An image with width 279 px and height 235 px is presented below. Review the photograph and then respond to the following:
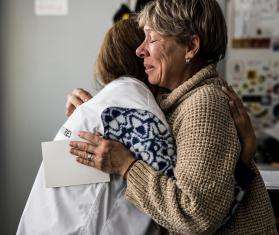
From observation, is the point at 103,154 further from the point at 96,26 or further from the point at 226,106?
the point at 96,26

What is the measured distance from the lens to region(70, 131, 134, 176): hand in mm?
1191

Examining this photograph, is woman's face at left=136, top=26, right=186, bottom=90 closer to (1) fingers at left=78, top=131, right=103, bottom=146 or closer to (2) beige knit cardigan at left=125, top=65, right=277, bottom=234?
(2) beige knit cardigan at left=125, top=65, right=277, bottom=234

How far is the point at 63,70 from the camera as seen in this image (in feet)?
9.27

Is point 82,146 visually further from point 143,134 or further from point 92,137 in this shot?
point 143,134

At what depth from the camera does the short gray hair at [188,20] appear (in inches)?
50.6

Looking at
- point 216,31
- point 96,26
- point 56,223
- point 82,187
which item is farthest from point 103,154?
point 96,26

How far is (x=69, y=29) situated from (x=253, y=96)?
3.68 feet

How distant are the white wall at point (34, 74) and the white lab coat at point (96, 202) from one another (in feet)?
5.22

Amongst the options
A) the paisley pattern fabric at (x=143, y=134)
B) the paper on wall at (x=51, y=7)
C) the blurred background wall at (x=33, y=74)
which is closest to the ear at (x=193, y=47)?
the paisley pattern fabric at (x=143, y=134)

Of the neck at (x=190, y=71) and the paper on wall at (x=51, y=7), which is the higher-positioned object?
the paper on wall at (x=51, y=7)

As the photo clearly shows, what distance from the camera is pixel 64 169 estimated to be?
4.06ft

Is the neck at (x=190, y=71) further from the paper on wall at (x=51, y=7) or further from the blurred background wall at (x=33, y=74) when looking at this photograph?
the paper on wall at (x=51, y=7)

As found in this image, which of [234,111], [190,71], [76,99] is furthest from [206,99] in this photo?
[76,99]

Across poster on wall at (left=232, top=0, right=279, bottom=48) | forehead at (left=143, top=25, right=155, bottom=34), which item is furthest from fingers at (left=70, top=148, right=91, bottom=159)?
poster on wall at (left=232, top=0, right=279, bottom=48)
